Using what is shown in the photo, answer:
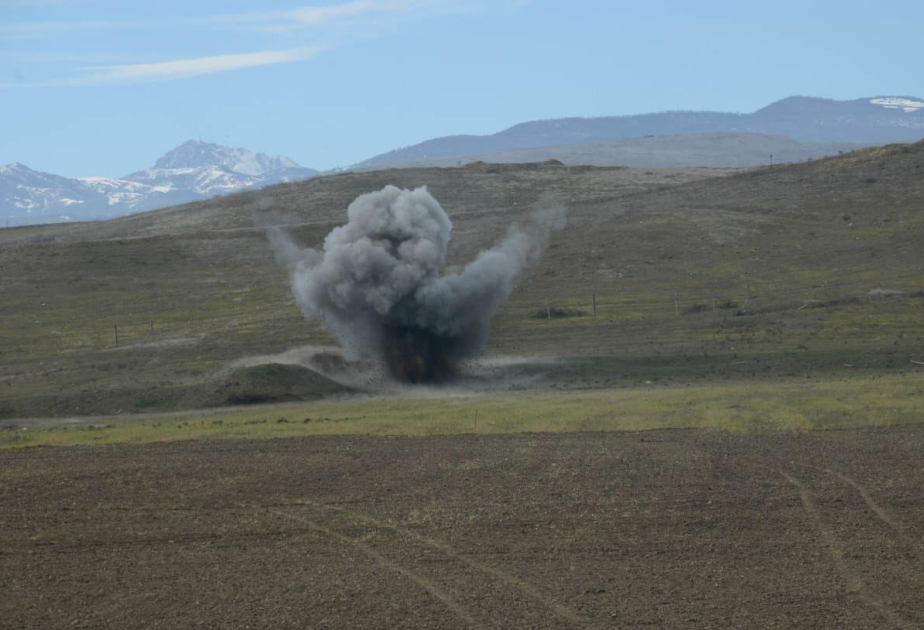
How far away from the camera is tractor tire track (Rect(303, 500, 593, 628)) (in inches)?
800

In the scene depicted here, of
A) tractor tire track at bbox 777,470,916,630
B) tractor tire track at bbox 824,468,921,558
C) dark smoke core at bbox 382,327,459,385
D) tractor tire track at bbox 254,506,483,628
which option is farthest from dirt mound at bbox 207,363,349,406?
tractor tire track at bbox 777,470,916,630

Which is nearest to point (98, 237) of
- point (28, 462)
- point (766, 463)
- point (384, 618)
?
point (28, 462)

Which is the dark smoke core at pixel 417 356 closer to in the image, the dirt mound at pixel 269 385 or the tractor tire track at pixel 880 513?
the dirt mound at pixel 269 385

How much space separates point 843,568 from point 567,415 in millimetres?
19553

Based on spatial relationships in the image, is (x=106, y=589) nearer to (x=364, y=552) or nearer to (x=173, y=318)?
(x=364, y=552)

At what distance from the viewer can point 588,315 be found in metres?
69.6

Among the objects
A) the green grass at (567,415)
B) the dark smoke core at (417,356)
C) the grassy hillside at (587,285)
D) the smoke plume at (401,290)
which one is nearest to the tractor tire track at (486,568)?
the green grass at (567,415)

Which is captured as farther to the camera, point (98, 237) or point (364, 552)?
point (98, 237)

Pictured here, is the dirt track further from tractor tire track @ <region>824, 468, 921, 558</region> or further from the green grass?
the green grass

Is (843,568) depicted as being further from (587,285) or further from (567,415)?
(587,285)

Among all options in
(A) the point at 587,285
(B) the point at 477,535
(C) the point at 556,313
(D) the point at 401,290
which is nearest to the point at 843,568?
(B) the point at 477,535

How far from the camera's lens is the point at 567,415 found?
137 ft

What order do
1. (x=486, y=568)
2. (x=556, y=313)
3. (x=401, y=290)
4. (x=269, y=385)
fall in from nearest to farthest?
(x=486, y=568) < (x=269, y=385) < (x=401, y=290) < (x=556, y=313)

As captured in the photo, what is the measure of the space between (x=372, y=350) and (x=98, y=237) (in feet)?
216
